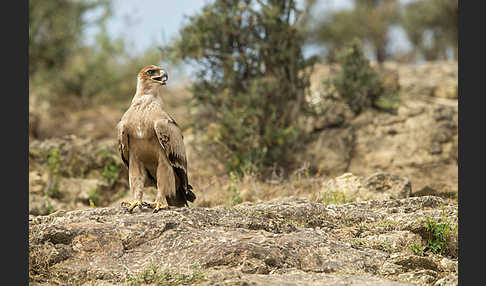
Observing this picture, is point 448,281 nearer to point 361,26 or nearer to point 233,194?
point 233,194

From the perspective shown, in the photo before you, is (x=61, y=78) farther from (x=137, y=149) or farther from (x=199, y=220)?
(x=199, y=220)

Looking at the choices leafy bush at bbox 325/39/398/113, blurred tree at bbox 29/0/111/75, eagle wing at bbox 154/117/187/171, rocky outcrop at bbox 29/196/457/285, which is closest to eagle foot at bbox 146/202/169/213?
rocky outcrop at bbox 29/196/457/285

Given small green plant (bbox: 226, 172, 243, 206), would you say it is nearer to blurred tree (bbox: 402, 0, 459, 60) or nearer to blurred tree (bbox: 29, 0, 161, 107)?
blurred tree (bbox: 29, 0, 161, 107)

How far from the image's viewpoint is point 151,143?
617cm

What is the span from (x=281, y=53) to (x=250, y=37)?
726mm

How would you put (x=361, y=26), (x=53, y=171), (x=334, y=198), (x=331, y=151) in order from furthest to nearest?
(x=361, y=26)
(x=331, y=151)
(x=53, y=171)
(x=334, y=198)

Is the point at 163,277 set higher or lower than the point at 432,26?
lower

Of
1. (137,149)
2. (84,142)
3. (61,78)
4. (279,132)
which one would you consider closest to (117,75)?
(61,78)

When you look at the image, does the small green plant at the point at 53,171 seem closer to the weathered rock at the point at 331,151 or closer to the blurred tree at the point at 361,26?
the weathered rock at the point at 331,151

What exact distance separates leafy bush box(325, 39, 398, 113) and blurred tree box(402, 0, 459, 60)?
12.1 metres

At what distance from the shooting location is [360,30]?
84.0 feet

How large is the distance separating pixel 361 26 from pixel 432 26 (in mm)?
3489

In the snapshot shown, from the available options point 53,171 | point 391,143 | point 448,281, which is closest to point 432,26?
point 391,143

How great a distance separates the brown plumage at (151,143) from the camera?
19.9 feet
